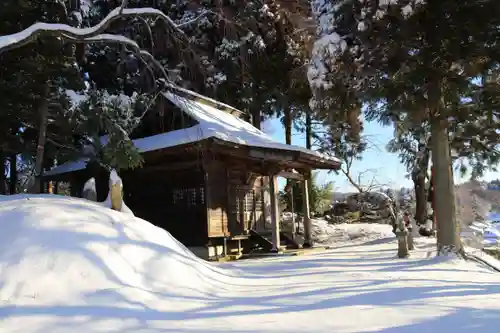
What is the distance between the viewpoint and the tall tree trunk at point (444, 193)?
1035cm

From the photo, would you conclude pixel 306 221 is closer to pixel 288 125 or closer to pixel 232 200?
pixel 232 200

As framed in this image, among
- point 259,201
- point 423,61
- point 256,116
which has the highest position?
point 256,116

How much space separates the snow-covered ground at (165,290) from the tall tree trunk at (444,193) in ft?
6.66

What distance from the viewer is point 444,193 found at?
1052 cm

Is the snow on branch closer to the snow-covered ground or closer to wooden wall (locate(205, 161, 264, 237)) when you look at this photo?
the snow-covered ground

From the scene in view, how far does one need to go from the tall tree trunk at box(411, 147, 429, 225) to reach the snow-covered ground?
13.7 metres

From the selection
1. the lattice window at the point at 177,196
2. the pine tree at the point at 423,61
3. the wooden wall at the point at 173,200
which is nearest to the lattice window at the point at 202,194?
the wooden wall at the point at 173,200

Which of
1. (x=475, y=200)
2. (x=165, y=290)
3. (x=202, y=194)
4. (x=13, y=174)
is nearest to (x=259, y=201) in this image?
(x=202, y=194)

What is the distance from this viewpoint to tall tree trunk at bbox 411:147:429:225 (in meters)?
21.3

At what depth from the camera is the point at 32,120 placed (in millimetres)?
12336

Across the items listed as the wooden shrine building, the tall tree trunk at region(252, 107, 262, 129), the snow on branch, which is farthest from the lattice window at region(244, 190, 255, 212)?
the snow on branch

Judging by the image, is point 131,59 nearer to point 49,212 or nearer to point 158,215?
point 158,215

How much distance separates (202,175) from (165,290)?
7.91 metres

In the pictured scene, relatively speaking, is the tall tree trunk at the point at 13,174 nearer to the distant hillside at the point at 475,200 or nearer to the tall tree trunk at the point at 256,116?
the tall tree trunk at the point at 256,116
